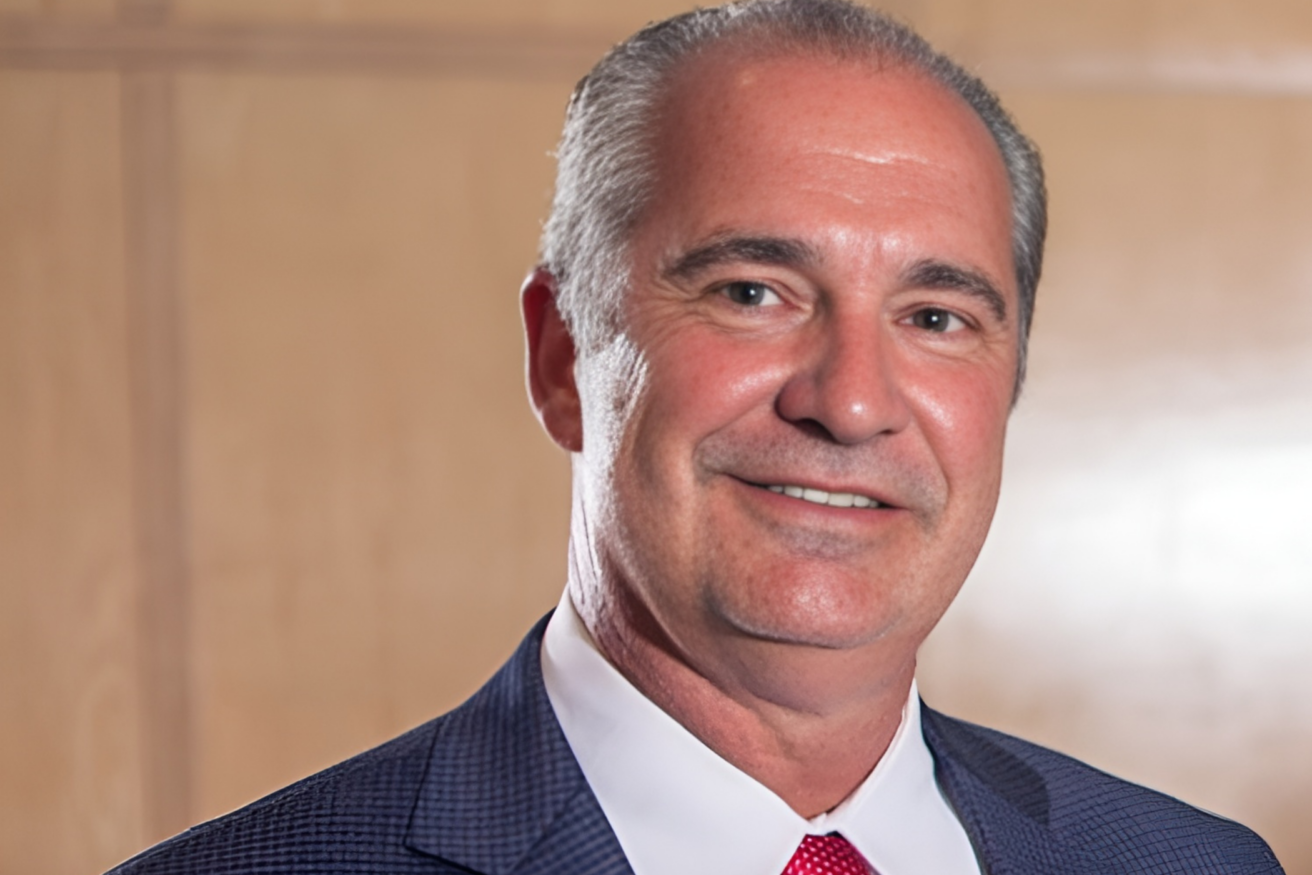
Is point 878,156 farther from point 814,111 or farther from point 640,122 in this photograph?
point 640,122

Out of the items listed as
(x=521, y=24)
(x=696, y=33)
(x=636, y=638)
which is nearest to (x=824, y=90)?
(x=696, y=33)

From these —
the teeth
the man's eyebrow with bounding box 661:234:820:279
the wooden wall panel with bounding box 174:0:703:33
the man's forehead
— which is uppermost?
the wooden wall panel with bounding box 174:0:703:33

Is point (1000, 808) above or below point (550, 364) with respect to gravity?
below

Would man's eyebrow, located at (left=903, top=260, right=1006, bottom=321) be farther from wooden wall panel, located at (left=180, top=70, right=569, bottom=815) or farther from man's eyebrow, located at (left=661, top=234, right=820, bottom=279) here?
wooden wall panel, located at (left=180, top=70, right=569, bottom=815)

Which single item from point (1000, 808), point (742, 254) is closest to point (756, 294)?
point (742, 254)

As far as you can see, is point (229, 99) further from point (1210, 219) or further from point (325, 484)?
point (1210, 219)

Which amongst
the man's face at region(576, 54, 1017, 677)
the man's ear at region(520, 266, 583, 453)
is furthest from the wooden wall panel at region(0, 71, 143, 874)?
the man's face at region(576, 54, 1017, 677)

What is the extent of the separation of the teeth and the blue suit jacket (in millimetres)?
332

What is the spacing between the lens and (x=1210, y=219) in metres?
3.49

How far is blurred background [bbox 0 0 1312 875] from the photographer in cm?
329

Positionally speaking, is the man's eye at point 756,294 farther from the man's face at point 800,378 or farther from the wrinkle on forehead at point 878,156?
the wrinkle on forehead at point 878,156

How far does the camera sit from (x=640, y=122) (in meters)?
1.86

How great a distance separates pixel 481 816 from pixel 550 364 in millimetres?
573

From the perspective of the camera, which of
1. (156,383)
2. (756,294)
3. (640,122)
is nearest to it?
(756,294)
